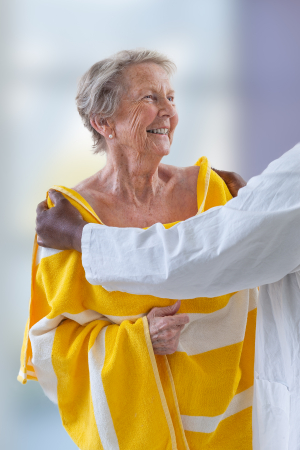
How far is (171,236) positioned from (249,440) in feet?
2.15

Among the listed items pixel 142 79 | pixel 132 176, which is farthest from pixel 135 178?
pixel 142 79

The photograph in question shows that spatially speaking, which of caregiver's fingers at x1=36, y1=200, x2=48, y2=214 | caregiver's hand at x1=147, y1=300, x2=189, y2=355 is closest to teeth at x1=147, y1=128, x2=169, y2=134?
caregiver's fingers at x1=36, y1=200, x2=48, y2=214

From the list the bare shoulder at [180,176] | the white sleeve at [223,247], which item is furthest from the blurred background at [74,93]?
the white sleeve at [223,247]

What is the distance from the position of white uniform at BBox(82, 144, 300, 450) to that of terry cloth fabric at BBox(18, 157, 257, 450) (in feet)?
0.59

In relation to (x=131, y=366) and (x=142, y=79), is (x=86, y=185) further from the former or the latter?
(x=131, y=366)

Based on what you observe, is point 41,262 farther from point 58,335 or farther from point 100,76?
point 100,76

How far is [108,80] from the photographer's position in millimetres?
1334

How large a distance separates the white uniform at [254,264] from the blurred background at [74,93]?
0.84 meters

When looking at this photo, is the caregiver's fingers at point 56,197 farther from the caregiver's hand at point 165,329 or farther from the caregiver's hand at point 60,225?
the caregiver's hand at point 165,329

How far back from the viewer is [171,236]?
3.20 ft

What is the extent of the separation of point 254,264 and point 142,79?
2.15 ft

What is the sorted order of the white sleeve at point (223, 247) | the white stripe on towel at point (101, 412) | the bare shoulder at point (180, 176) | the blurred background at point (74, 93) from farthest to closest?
the blurred background at point (74, 93)
the bare shoulder at point (180, 176)
the white stripe on towel at point (101, 412)
the white sleeve at point (223, 247)

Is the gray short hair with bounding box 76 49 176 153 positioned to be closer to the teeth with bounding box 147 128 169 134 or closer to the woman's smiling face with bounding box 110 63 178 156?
the woman's smiling face with bounding box 110 63 178 156

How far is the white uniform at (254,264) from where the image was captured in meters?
0.88
